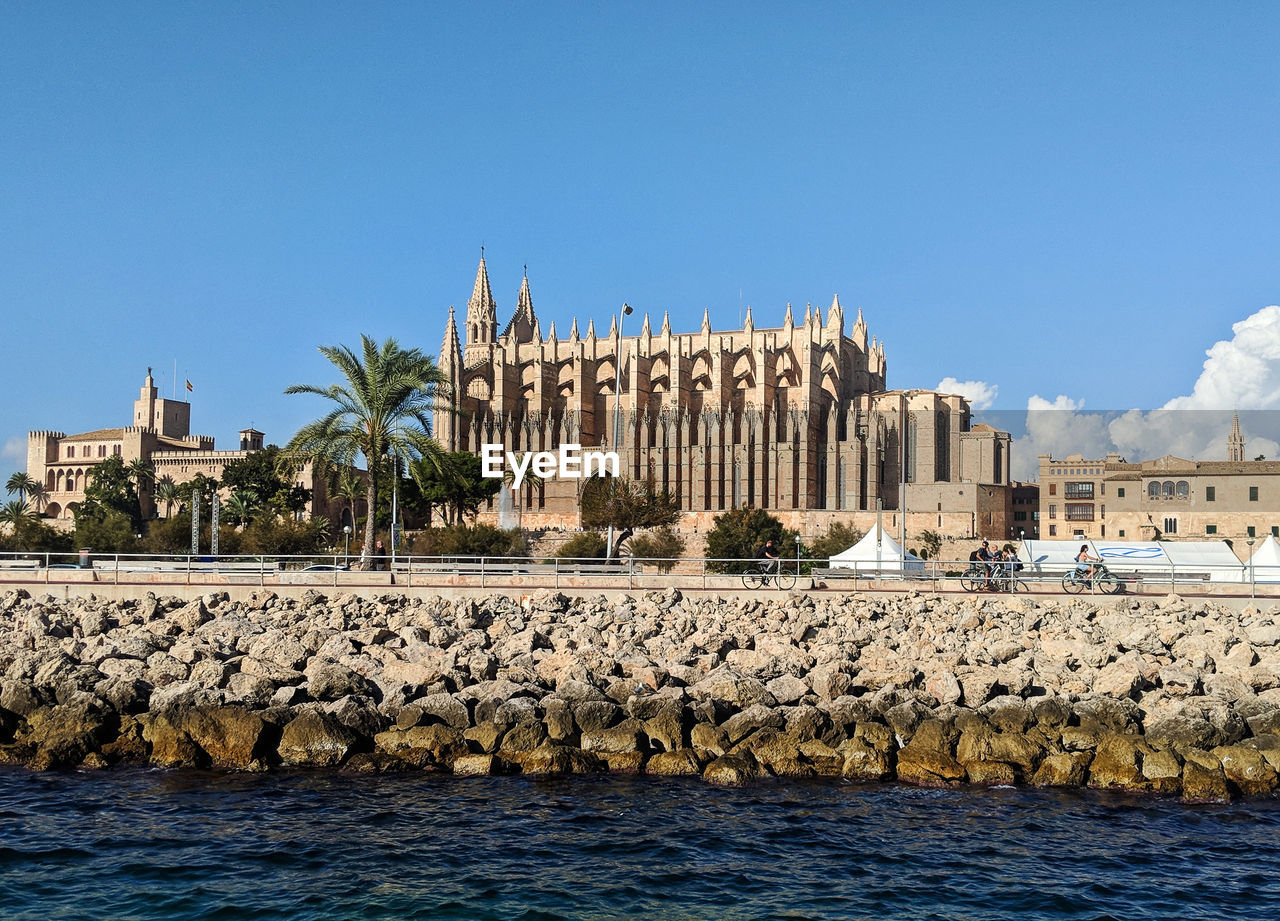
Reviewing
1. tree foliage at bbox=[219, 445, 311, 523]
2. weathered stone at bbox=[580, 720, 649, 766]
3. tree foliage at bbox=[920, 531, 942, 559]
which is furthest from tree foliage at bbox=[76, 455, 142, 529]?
weathered stone at bbox=[580, 720, 649, 766]

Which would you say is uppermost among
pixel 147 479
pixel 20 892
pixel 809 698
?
pixel 147 479

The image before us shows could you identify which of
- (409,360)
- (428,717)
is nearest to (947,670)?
(428,717)

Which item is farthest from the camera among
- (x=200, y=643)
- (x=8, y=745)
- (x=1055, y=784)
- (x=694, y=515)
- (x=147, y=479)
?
(x=147, y=479)

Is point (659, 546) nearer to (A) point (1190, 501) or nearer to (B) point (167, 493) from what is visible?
(A) point (1190, 501)

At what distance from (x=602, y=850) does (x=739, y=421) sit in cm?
7043

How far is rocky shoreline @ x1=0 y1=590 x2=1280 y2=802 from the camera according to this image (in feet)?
43.8

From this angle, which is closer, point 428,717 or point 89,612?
point 428,717

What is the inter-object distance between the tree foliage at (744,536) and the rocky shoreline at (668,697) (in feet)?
106

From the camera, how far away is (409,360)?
27.3 m

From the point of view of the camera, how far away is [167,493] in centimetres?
8475

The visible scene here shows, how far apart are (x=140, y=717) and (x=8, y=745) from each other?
4.96 ft

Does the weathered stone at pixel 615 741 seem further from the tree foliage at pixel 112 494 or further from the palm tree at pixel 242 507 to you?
the tree foliage at pixel 112 494

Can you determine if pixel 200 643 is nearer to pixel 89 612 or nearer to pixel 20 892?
pixel 89 612

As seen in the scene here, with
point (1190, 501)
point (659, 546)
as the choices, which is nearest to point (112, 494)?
point (659, 546)
